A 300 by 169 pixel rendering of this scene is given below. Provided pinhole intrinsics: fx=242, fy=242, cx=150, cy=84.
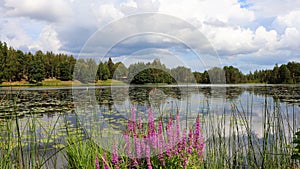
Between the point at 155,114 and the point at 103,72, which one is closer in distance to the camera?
the point at 103,72

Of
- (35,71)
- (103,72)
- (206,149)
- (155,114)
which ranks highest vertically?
(35,71)

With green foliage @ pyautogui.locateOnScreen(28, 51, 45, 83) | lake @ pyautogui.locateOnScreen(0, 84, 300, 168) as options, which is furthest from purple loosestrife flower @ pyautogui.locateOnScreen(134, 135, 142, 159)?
green foliage @ pyautogui.locateOnScreen(28, 51, 45, 83)

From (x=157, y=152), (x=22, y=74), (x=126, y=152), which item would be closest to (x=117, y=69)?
(x=126, y=152)

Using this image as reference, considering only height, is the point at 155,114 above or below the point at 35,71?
below

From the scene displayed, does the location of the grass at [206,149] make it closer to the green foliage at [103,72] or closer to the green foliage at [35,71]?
the green foliage at [103,72]

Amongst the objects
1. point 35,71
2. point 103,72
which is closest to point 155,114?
point 103,72

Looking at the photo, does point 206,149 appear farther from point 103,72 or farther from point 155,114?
point 103,72

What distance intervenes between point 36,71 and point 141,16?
59.0m

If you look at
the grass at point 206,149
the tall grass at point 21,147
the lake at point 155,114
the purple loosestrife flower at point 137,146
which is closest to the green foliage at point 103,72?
the lake at point 155,114

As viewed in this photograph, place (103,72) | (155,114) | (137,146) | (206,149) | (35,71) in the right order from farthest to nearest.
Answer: (35,71)
(155,114)
(103,72)
(206,149)
(137,146)

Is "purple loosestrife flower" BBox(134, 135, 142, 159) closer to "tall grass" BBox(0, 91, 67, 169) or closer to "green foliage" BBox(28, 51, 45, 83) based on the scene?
"tall grass" BBox(0, 91, 67, 169)

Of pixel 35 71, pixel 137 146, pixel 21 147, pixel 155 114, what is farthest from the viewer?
pixel 35 71

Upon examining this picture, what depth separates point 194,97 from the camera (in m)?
5.27

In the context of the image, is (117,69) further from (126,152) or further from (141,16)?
(126,152)
